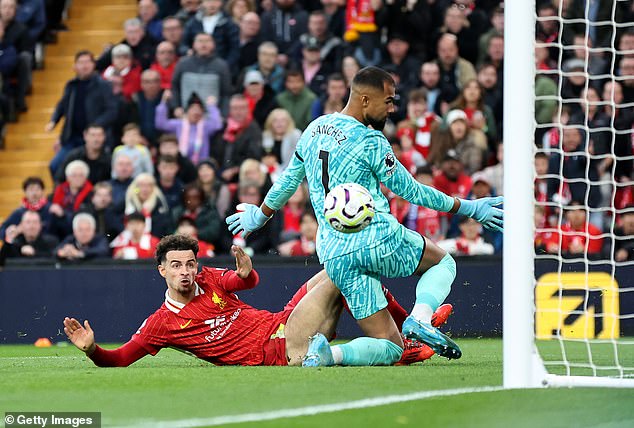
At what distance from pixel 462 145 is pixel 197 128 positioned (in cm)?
320

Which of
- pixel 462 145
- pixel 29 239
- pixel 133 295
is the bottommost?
pixel 133 295

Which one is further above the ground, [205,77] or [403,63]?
[403,63]

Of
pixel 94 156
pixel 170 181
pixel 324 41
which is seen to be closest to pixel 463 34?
pixel 324 41

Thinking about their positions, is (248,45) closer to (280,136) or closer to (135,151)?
(280,136)

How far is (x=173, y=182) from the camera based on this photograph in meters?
14.7

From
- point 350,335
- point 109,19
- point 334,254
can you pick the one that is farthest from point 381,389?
point 109,19

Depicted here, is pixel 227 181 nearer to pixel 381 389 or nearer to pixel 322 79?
pixel 322 79

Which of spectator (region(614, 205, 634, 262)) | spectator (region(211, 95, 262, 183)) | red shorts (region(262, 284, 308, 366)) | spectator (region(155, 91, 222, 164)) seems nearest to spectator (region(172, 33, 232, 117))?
spectator (region(155, 91, 222, 164))

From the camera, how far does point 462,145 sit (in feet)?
47.6

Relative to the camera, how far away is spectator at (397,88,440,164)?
1474 centimetres

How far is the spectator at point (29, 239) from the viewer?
14.2 meters

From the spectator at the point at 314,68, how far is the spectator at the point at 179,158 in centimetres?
185

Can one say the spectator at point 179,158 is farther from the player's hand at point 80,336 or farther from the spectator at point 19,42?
the player's hand at point 80,336

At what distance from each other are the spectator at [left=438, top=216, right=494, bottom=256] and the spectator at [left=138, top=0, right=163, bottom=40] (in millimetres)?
5509
